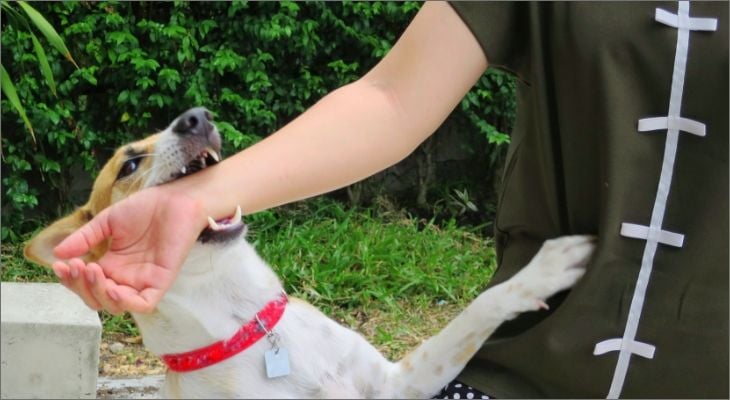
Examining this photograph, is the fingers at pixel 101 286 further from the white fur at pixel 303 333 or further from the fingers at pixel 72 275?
the white fur at pixel 303 333

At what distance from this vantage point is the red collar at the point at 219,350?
1.49m

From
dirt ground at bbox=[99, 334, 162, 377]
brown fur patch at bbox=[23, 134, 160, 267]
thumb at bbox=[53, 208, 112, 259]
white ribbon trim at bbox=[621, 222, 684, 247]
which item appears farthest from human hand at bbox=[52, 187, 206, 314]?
dirt ground at bbox=[99, 334, 162, 377]

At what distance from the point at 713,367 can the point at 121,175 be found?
106cm

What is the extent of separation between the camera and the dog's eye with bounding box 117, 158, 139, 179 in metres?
1.68

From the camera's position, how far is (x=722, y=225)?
1291 millimetres

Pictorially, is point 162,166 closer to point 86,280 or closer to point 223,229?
point 223,229

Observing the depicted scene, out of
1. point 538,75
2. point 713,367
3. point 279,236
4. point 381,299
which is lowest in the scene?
point 381,299

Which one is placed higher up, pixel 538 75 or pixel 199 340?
pixel 538 75

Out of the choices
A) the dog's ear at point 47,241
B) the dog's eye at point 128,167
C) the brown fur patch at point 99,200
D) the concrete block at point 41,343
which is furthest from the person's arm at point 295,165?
the dog's eye at point 128,167

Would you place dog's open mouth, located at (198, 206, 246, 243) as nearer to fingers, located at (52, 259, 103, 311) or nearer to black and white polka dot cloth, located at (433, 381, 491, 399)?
fingers, located at (52, 259, 103, 311)

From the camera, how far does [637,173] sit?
51.8 inches

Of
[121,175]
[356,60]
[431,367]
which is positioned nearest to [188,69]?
[356,60]

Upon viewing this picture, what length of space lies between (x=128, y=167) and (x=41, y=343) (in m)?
0.49

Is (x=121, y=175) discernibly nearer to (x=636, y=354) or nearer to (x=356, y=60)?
(x=636, y=354)
